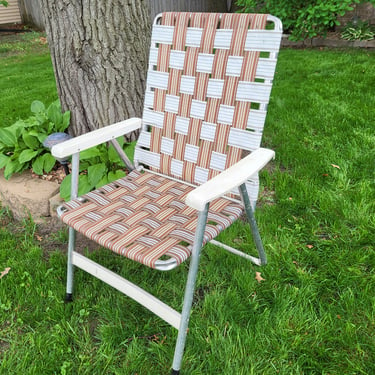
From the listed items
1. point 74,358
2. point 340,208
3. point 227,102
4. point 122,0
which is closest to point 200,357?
point 74,358

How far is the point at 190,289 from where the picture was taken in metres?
1.34

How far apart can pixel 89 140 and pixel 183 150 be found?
48 centimetres

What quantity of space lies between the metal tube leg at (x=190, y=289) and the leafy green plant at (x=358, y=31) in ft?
20.0

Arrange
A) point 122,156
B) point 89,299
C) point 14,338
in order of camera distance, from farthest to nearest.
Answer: point 122,156
point 89,299
point 14,338

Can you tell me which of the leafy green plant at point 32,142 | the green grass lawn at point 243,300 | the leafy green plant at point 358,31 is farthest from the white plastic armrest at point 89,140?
the leafy green plant at point 358,31

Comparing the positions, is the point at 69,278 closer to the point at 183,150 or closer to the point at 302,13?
the point at 183,150

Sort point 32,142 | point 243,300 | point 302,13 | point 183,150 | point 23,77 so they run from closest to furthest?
point 243,300 → point 183,150 → point 32,142 → point 23,77 → point 302,13

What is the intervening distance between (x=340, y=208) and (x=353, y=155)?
75cm

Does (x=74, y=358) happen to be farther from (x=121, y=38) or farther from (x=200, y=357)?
(x=121, y=38)

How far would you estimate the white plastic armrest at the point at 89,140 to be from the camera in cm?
155

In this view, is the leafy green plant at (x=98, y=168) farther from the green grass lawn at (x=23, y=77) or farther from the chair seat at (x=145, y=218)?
the green grass lawn at (x=23, y=77)

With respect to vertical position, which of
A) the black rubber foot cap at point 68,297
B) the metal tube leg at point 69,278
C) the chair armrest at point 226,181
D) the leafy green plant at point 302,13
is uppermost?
the chair armrest at point 226,181

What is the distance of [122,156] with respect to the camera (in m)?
1.93

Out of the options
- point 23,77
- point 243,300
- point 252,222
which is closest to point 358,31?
point 23,77
